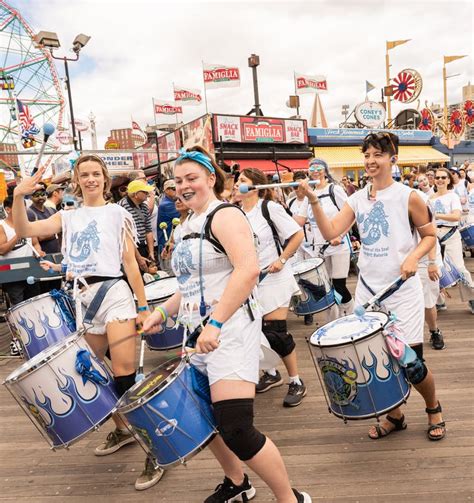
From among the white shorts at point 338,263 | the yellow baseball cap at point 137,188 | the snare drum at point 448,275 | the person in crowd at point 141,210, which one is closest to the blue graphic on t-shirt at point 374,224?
the white shorts at point 338,263

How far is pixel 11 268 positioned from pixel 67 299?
2146mm

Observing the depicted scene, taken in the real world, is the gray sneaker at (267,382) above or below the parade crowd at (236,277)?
below

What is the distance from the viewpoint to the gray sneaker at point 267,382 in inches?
165

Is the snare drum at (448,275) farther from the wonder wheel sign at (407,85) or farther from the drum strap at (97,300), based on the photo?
the wonder wheel sign at (407,85)

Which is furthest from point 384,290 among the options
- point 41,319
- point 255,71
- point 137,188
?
point 255,71

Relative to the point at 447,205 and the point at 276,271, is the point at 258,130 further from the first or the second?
the point at 276,271

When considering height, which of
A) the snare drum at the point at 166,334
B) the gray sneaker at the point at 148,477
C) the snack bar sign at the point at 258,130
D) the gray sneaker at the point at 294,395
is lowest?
the gray sneaker at the point at 294,395

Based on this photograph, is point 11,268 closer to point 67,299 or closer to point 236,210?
point 67,299

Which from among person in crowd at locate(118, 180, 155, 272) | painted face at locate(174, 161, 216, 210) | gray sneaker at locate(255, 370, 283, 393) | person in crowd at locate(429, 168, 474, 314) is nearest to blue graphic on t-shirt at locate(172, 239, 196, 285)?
painted face at locate(174, 161, 216, 210)

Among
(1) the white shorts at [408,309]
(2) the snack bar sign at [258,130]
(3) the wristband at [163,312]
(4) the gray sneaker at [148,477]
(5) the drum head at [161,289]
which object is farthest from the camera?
(2) the snack bar sign at [258,130]

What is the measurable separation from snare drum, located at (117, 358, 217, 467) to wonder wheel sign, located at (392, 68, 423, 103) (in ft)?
96.7

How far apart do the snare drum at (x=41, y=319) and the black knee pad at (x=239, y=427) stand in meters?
2.16

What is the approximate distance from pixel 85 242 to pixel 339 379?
1.81 metres

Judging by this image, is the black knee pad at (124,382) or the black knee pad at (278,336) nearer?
the black knee pad at (124,382)
